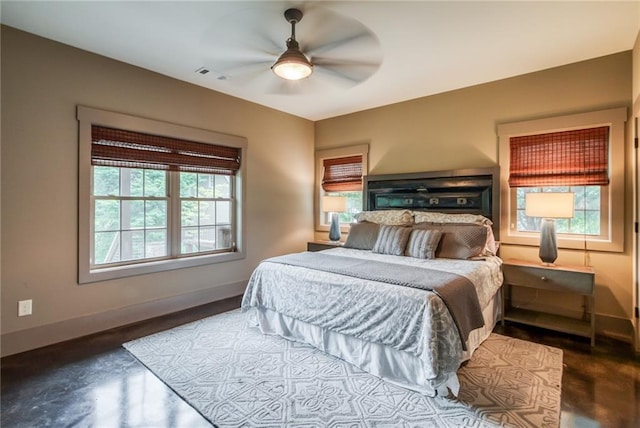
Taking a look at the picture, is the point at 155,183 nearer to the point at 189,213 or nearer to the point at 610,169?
the point at 189,213

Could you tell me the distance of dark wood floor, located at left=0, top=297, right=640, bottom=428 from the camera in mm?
1876

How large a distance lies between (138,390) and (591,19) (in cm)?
440

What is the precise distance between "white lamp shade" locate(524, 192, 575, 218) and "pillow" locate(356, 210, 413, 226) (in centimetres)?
128

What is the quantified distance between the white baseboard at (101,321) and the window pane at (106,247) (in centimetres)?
54

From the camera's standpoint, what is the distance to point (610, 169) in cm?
306

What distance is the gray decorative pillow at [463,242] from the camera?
3191mm

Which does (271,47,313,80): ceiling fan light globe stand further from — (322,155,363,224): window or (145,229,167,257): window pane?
(322,155,363,224): window

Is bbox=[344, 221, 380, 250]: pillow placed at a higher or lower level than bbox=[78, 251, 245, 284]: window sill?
higher

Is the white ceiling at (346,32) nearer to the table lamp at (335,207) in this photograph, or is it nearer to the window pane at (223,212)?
the window pane at (223,212)

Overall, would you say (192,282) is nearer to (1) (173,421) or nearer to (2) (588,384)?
(1) (173,421)

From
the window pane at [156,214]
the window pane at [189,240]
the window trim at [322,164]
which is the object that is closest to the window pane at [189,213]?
the window pane at [189,240]

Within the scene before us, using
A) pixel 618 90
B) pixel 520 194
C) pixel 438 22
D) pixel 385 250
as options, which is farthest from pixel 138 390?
pixel 618 90

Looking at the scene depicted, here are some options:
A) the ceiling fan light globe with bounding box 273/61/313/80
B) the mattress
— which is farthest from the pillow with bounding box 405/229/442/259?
the ceiling fan light globe with bounding box 273/61/313/80

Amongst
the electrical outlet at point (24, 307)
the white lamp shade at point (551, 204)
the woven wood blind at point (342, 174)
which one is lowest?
the electrical outlet at point (24, 307)
